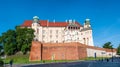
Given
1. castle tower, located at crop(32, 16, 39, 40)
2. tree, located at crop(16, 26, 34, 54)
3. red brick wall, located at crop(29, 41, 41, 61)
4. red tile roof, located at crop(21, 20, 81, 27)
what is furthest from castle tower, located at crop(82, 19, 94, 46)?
red brick wall, located at crop(29, 41, 41, 61)

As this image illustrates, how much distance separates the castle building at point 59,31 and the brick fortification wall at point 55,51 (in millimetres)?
41059

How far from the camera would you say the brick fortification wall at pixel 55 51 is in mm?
68438

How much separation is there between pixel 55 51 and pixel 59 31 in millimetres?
46813

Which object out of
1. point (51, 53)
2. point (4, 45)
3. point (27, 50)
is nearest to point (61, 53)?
point (51, 53)

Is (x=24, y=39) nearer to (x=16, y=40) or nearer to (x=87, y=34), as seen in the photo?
(x=16, y=40)

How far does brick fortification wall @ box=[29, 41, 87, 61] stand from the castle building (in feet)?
135

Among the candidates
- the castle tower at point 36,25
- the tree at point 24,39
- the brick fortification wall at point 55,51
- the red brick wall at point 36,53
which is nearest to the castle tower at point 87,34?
the castle tower at point 36,25

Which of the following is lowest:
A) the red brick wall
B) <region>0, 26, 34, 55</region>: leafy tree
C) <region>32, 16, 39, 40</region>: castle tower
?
the red brick wall

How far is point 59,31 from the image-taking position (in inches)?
4599

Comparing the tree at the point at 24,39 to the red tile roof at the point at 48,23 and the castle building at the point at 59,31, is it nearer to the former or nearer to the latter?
the castle building at the point at 59,31

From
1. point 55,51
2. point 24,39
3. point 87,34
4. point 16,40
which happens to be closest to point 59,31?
point 87,34

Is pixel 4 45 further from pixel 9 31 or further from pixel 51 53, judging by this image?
pixel 51 53

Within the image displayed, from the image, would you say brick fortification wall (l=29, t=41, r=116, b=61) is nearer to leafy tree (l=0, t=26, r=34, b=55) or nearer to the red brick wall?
the red brick wall

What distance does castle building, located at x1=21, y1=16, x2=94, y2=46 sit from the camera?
113 metres
